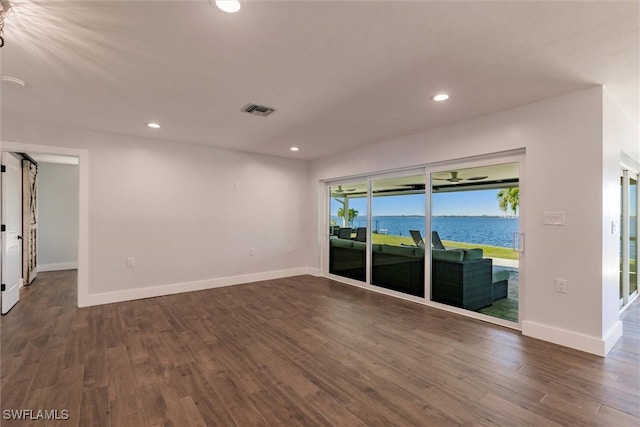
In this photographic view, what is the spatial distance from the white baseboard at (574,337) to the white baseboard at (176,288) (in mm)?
4205

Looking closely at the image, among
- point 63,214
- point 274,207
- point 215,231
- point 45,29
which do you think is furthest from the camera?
point 63,214

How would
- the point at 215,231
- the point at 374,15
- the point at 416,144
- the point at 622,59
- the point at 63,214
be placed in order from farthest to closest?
the point at 63,214 < the point at 215,231 < the point at 416,144 < the point at 622,59 < the point at 374,15

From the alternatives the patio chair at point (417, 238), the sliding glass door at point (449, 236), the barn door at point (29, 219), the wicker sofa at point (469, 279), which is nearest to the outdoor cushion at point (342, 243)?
the sliding glass door at point (449, 236)

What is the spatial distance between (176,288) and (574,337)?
524 cm

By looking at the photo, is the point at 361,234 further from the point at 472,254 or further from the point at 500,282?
the point at 500,282

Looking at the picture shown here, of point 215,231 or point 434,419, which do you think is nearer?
point 434,419

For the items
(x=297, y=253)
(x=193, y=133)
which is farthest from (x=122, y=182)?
(x=297, y=253)

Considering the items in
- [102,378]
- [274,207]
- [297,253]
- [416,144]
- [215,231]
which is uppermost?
[416,144]

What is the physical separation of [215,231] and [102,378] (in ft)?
10.2

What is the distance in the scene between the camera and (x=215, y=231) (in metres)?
5.28

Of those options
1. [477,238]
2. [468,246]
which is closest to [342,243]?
[468,246]

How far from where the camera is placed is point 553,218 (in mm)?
3035

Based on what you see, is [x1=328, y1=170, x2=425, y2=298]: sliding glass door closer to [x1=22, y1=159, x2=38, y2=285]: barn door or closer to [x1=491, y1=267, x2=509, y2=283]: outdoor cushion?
[x1=491, y1=267, x2=509, y2=283]: outdoor cushion

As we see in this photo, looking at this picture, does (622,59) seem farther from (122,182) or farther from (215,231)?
(122,182)
